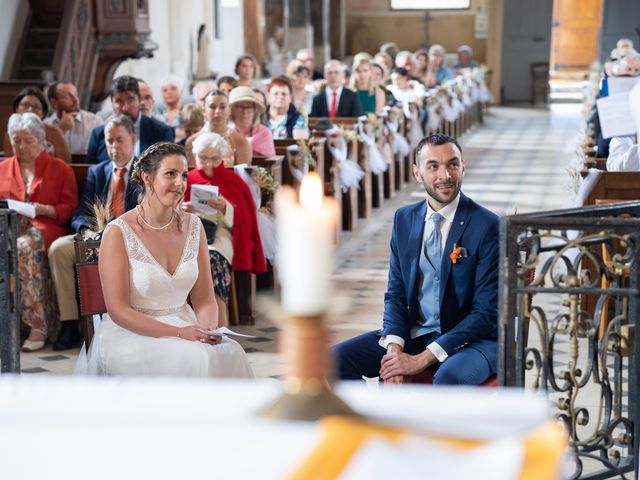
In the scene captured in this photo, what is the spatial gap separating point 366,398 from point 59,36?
405 inches

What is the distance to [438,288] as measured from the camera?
404cm

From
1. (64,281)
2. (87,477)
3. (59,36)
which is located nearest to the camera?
(87,477)

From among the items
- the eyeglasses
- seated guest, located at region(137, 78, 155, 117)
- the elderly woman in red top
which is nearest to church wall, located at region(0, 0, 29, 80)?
seated guest, located at region(137, 78, 155, 117)

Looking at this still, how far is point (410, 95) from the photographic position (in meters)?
15.1

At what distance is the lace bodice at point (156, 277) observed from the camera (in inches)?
170

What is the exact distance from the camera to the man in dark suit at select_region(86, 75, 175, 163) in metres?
7.67

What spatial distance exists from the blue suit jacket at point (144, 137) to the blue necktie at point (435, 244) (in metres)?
4.01

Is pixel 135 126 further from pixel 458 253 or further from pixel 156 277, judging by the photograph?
pixel 458 253

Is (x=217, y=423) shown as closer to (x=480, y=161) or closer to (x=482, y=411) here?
(x=482, y=411)

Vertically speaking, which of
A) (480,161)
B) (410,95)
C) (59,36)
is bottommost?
(480,161)

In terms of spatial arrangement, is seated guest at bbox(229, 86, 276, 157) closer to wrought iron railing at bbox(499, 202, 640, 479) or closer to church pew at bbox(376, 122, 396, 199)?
church pew at bbox(376, 122, 396, 199)

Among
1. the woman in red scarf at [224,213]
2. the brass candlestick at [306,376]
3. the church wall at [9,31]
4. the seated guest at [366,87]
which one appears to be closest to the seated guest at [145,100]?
the woman in red scarf at [224,213]

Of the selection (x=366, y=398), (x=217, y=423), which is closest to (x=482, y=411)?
(x=366, y=398)

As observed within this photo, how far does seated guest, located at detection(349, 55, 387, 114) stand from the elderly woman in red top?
6487mm
